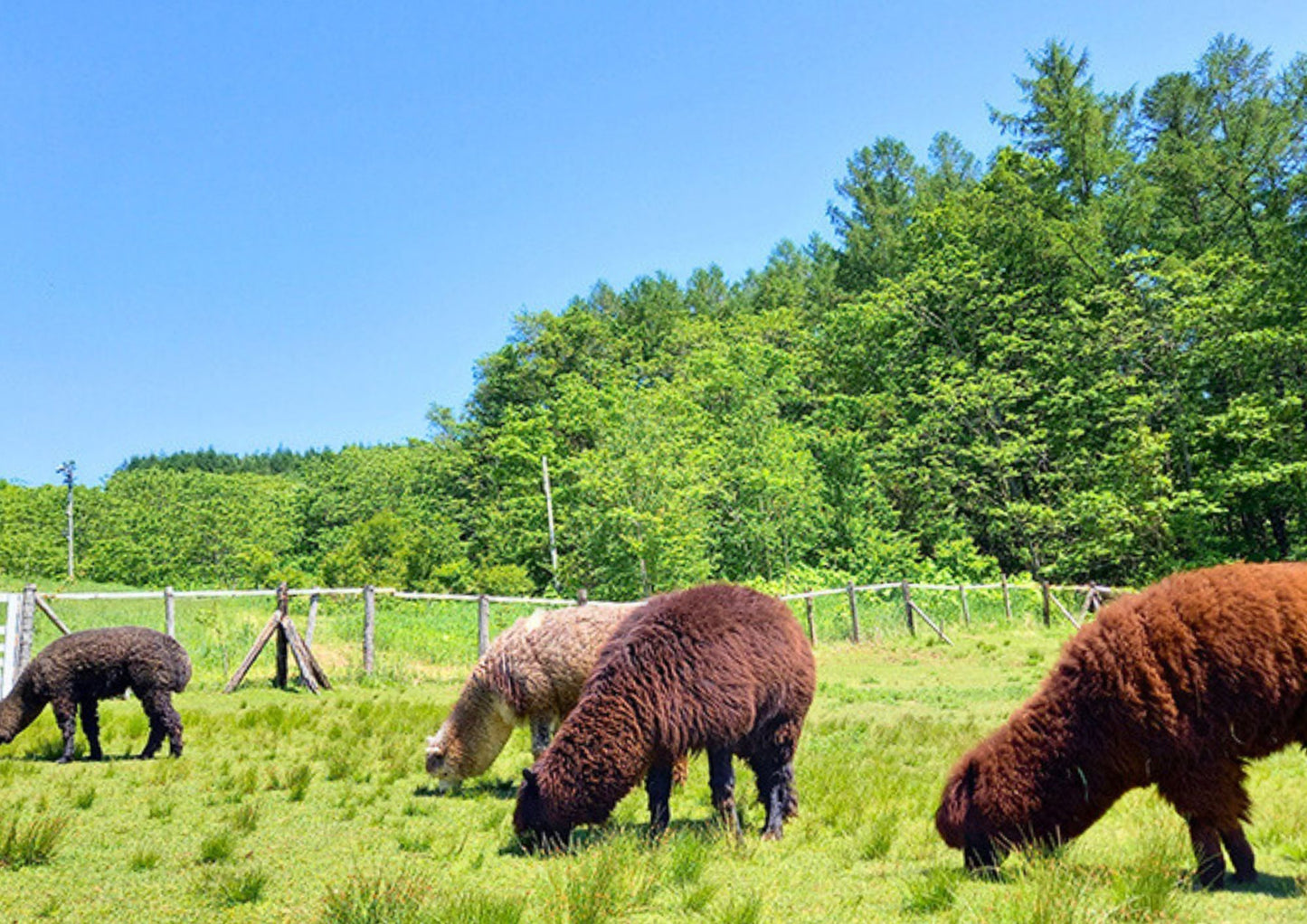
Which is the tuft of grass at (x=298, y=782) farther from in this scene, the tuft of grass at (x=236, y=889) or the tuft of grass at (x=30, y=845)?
the tuft of grass at (x=236, y=889)

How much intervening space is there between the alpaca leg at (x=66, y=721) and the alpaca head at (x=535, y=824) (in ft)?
22.1

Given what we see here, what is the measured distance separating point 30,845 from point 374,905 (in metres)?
3.13

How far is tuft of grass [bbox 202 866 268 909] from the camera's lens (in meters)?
5.57

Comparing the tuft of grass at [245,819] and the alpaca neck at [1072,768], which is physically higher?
the alpaca neck at [1072,768]

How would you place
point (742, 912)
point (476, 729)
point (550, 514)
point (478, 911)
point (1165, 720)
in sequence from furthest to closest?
point (550, 514) → point (476, 729) → point (1165, 720) → point (742, 912) → point (478, 911)

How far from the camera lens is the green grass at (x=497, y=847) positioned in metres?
5.12

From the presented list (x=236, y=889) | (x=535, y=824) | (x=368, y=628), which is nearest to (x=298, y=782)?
(x=535, y=824)

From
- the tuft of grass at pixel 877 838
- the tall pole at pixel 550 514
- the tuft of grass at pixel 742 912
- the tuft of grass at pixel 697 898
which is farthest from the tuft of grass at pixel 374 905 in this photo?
the tall pole at pixel 550 514

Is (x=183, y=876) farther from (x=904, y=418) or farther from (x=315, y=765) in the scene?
(x=904, y=418)

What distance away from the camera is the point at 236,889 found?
221 inches

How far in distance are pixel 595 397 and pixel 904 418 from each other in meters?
16.1

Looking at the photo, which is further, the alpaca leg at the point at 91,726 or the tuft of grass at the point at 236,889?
the alpaca leg at the point at 91,726

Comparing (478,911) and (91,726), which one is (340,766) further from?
(478,911)

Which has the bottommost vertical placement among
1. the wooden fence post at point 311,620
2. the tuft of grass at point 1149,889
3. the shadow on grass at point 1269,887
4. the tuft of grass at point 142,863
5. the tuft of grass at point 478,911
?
the shadow on grass at point 1269,887
